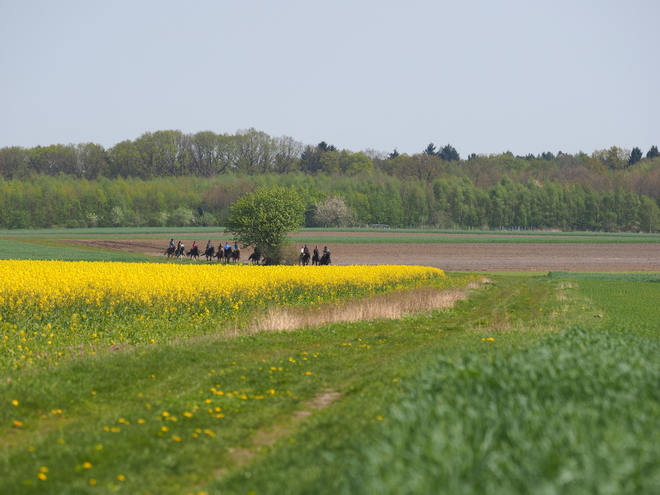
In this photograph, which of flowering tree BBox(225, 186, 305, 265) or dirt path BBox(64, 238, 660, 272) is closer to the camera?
flowering tree BBox(225, 186, 305, 265)

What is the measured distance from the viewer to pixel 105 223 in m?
128

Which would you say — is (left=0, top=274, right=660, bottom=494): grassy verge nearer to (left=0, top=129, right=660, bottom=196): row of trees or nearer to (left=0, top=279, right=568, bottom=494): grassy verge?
(left=0, top=279, right=568, bottom=494): grassy verge

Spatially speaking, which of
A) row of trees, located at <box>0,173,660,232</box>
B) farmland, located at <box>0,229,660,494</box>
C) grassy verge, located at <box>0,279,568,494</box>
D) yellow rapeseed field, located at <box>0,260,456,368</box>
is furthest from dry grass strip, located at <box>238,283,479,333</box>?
row of trees, located at <box>0,173,660,232</box>

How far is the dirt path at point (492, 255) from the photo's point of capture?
63188 mm

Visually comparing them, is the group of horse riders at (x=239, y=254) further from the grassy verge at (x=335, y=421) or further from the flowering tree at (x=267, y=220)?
the grassy verge at (x=335, y=421)

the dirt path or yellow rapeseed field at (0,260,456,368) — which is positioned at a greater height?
yellow rapeseed field at (0,260,456,368)

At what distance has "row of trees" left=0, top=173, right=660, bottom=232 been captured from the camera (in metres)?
129

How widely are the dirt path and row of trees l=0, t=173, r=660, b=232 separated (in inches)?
1771

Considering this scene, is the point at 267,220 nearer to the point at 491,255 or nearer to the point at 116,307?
the point at 491,255

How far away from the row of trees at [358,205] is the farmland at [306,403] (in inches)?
4278

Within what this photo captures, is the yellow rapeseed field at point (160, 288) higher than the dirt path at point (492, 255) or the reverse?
higher

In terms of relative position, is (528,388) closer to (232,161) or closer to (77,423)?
(77,423)

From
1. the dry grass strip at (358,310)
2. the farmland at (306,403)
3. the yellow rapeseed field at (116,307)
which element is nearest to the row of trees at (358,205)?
the dry grass strip at (358,310)

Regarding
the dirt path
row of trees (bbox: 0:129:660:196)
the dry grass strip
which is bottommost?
the dirt path
